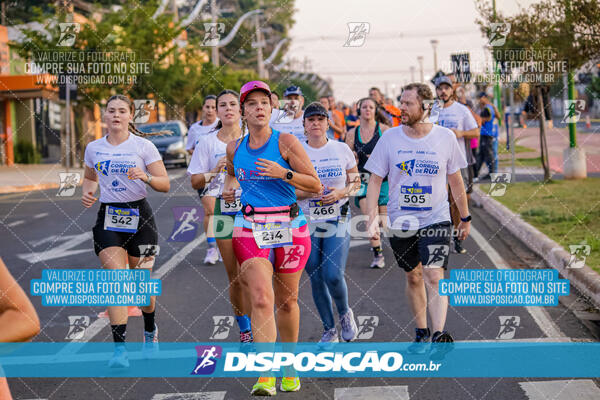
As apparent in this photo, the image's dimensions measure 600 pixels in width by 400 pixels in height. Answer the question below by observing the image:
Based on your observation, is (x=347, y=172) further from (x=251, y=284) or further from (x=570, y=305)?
(x=570, y=305)

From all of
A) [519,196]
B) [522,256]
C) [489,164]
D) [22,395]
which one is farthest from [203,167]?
[489,164]

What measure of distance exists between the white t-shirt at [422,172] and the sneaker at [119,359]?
91.4 inches

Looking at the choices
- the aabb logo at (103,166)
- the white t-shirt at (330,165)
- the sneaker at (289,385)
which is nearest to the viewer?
the sneaker at (289,385)

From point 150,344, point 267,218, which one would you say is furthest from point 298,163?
point 150,344

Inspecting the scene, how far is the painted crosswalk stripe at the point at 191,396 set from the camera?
577 cm

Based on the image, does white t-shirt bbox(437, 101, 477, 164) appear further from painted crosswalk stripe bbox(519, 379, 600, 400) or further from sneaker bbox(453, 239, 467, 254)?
painted crosswalk stripe bbox(519, 379, 600, 400)

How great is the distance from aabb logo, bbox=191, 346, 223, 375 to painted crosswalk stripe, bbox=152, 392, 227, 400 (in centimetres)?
50

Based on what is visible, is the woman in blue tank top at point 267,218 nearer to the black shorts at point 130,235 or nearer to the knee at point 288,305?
the knee at point 288,305

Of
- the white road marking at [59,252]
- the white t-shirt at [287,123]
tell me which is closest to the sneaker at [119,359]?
the white t-shirt at [287,123]

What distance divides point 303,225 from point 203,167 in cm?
210

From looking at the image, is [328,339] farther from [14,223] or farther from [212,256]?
[14,223]

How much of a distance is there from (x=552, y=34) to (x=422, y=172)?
10.8 m

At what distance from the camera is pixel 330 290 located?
7176 mm

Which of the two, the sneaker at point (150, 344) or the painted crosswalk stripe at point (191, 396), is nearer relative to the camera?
the painted crosswalk stripe at point (191, 396)
